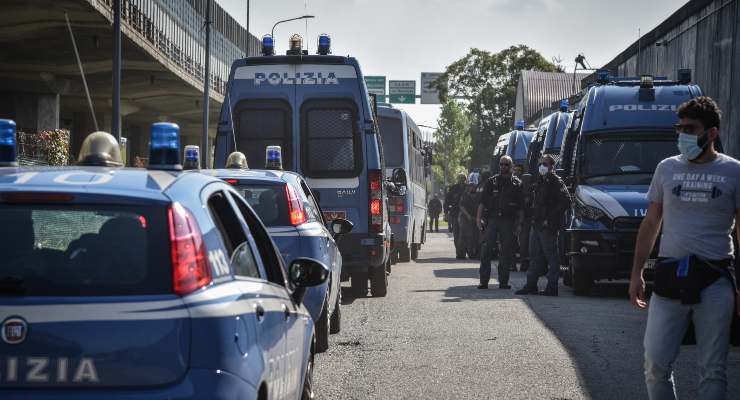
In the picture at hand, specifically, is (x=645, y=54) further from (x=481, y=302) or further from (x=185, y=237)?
(x=185, y=237)

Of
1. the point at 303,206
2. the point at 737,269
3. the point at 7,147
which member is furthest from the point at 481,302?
the point at 7,147

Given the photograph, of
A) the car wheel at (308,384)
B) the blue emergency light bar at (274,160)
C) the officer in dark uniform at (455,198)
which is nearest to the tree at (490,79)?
the officer in dark uniform at (455,198)

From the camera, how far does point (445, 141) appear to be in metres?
115

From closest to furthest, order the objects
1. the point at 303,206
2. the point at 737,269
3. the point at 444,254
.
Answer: the point at 737,269
the point at 303,206
the point at 444,254

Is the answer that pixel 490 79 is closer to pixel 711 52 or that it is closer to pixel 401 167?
pixel 711 52

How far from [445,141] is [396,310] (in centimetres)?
10083

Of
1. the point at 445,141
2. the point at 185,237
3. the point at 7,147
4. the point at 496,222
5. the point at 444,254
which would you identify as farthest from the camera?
the point at 445,141

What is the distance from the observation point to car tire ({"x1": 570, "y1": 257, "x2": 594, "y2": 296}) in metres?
16.4

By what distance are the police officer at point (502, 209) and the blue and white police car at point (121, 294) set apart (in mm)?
12419

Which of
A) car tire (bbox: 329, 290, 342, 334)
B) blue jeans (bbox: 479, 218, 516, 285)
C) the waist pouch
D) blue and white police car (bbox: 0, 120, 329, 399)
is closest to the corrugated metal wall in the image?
blue jeans (bbox: 479, 218, 516, 285)

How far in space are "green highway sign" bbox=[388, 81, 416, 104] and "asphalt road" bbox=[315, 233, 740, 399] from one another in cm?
6614

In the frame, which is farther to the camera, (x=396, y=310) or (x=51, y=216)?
(x=396, y=310)

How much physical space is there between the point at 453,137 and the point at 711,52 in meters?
86.5

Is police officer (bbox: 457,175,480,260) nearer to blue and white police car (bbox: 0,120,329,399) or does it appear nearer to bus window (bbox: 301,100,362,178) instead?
bus window (bbox: 301,100,362,178)
